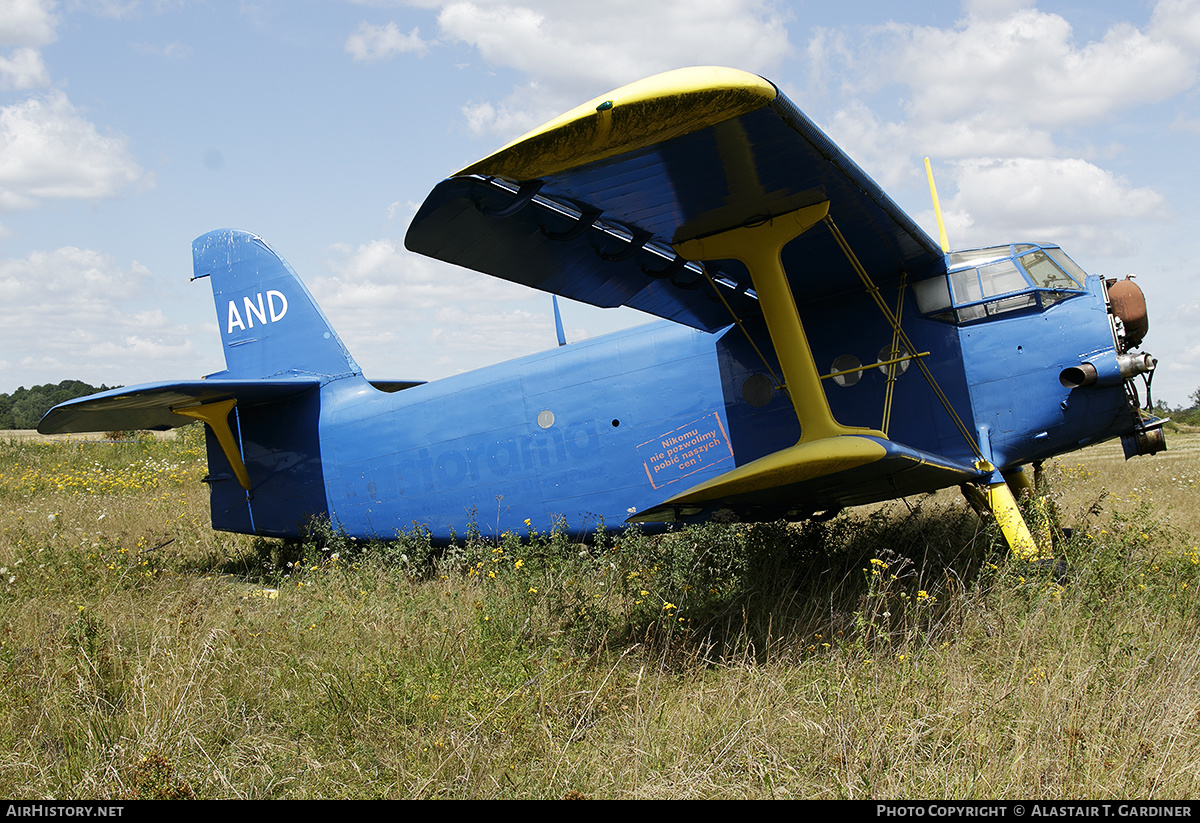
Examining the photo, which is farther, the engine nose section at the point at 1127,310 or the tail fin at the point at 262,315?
the tail fin at the point at 262,315

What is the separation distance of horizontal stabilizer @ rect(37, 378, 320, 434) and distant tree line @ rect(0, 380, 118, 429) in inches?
2016

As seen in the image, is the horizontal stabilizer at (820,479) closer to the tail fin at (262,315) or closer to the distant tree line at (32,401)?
the tail fin at (262,315)

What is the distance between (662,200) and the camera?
176 inches

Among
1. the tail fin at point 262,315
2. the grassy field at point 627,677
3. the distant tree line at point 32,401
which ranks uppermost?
the distant tree line at point 32,401

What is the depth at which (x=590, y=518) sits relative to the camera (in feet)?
22.0

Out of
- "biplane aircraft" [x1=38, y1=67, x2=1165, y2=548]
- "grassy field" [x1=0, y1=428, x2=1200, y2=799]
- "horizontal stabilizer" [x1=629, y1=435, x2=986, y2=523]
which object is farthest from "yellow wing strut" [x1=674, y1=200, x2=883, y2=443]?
"grassy field" [x1=0, y1=428, x2=1200, y2=799]

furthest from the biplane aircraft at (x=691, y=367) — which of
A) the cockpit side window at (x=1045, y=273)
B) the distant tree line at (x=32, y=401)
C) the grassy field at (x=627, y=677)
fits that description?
the distant tree line at (x=32, y=401)

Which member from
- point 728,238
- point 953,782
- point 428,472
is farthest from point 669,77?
point 428,472

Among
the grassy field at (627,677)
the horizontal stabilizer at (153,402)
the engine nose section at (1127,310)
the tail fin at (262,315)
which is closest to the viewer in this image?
the grassy field at (627,677)

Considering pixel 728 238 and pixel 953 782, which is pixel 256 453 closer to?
pixel 728 238

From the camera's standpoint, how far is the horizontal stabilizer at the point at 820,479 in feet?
12.9

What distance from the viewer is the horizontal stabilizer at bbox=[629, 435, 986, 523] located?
12.9 feet

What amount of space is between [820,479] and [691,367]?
7.56ft

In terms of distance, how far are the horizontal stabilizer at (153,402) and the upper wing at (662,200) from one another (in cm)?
367
